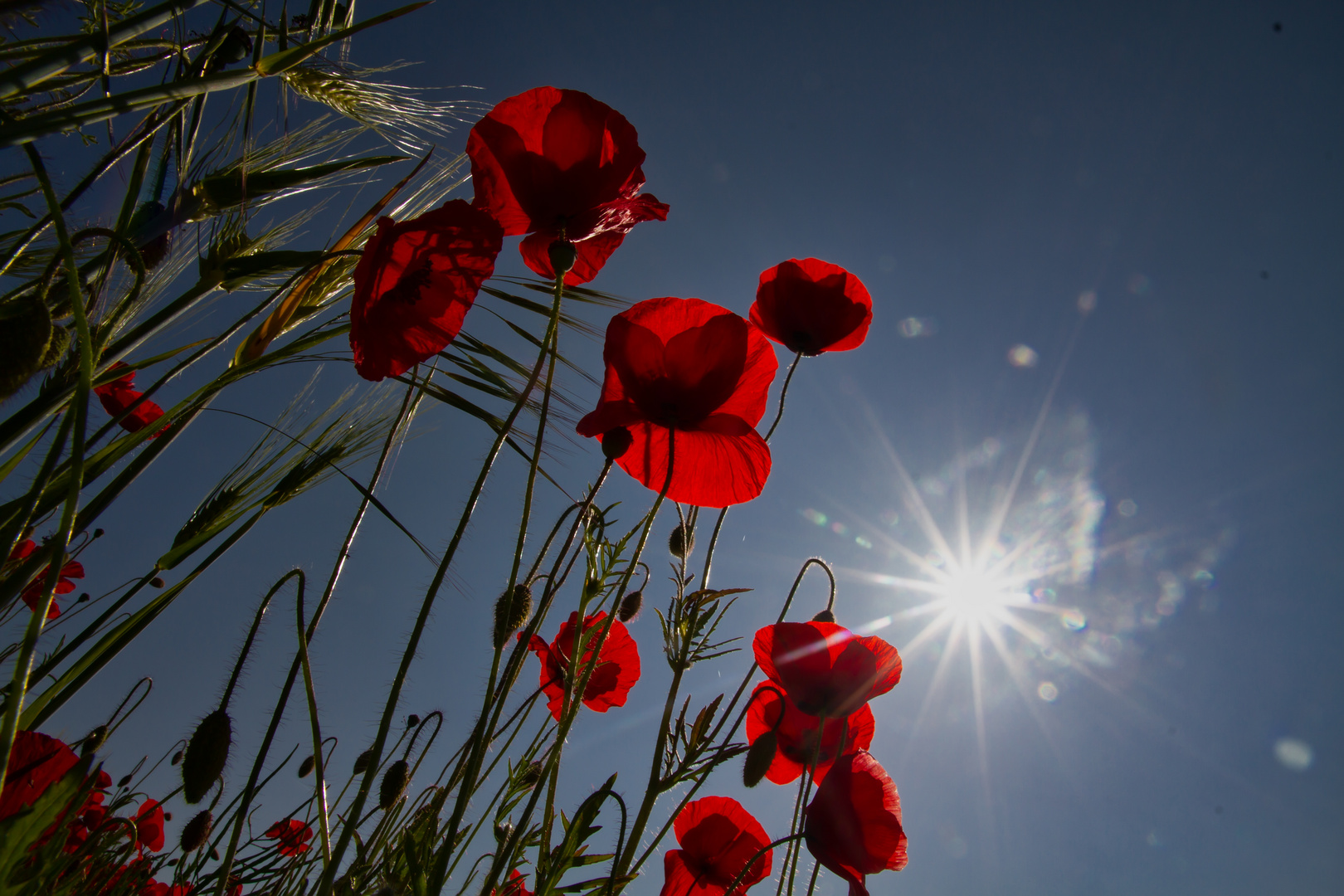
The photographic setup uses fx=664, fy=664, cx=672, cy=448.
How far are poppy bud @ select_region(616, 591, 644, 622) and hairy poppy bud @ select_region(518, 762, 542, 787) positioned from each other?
1.15 feet

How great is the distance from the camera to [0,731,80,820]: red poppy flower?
32.5 inches

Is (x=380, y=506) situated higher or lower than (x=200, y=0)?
lower

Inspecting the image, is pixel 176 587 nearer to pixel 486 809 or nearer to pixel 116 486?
pixel 116 486

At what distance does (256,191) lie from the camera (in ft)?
3.88

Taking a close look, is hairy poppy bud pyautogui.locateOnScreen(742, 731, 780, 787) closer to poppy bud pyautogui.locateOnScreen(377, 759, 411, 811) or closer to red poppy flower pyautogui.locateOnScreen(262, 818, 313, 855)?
poppy bud pyautogui.locateOnScreen(377, 759, 411, 811)

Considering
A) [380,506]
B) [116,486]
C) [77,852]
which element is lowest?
[77,852]

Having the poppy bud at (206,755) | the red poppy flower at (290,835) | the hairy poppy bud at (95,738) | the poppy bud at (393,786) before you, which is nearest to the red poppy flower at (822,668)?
the poppy bud at (393,786)

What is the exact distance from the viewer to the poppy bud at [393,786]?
3.42 feet

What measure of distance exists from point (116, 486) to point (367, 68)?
103 centimetres

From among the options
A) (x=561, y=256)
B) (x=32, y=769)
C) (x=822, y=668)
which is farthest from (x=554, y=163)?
(x=32, y=769)

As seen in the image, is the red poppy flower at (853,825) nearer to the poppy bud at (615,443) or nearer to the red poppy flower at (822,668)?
the red poppy flower at (822,668)

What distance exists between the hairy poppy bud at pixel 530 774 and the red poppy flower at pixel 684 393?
527 mm

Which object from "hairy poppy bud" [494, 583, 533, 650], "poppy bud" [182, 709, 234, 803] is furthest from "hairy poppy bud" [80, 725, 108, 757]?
"hairy poppy bud" [494, 583, 533, 650]

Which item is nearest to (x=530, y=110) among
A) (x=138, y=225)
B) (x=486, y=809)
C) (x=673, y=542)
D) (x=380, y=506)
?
(x=380, y=506)
